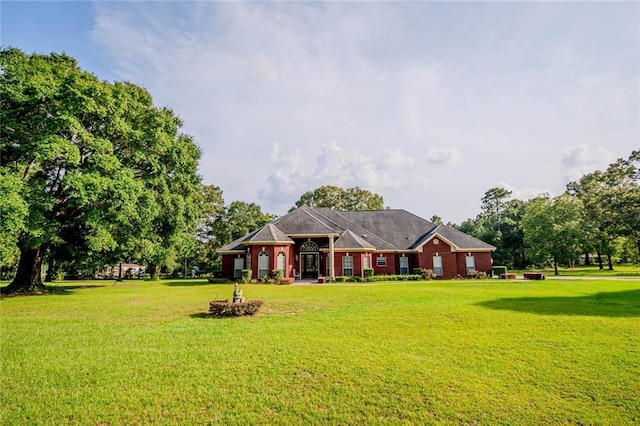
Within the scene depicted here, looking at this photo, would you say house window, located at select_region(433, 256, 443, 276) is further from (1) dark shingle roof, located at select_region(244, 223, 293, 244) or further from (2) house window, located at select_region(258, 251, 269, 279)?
(2) house window, located at select_region(258, 251, 269, 279)

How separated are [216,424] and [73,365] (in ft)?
14.9

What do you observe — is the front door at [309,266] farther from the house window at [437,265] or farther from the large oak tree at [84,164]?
the large oak tree at [84,164]

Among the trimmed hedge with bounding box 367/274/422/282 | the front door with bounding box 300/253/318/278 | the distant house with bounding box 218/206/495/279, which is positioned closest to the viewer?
the distant house with bounding box 218/206/495/279

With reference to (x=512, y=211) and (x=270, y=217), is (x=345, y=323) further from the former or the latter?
(x=512, y=211)

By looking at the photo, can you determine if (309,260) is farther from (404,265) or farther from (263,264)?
(404,265)

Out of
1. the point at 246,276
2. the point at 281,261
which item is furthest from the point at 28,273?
the point at 281,261

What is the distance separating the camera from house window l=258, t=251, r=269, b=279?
28500 mm

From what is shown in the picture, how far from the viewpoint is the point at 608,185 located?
43938 mm

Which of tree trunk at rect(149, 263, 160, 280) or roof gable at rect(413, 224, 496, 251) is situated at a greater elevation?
roof gable at rect(413, 224, 496, 251)

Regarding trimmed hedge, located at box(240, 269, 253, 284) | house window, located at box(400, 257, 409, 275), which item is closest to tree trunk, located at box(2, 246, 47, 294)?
trimmed hedge, located at box(240, 269, 253, 284)

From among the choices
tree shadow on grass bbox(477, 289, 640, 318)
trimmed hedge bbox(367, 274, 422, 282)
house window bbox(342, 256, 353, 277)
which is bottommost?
tree shadow on grass bbox(477, 289, 640, 318)

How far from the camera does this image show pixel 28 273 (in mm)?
22391

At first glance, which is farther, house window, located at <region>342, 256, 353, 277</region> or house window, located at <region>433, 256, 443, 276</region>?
house window, located at <region>433, 256, 443, 276</region>

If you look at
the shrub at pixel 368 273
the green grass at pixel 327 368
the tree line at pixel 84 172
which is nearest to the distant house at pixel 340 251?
the shrub at pixel 368 273
